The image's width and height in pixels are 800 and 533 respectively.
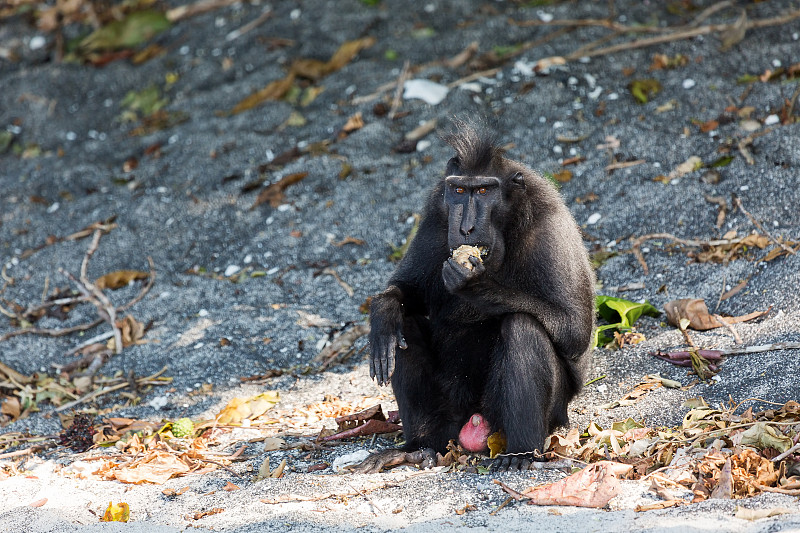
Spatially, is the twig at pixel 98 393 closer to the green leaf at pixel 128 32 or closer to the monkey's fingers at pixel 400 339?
the monkey's fingers at pixel 400 339

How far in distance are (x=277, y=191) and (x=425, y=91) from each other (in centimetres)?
182

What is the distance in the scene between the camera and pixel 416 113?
28.3 feet

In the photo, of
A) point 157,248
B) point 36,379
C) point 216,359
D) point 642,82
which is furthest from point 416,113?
→ point 36,379

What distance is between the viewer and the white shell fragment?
8.70 m

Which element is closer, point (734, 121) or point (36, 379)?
point (36, 379)

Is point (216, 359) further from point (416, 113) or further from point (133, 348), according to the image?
point (416, 113)

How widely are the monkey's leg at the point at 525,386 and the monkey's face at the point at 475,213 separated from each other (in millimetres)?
391

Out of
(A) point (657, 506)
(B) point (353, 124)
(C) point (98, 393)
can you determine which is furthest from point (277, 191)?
(A) point (657, 506)

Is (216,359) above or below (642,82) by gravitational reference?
below

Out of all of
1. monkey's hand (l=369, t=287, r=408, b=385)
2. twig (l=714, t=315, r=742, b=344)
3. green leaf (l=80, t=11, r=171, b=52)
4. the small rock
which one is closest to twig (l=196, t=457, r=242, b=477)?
monkey's hand (l=369, t=287, r=408, b=385)

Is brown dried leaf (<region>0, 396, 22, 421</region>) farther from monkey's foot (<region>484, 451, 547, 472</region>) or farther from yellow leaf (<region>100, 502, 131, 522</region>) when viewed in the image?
monkey's foot (<region>484, 451, 547, 472</region>)

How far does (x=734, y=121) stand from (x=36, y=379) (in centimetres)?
572

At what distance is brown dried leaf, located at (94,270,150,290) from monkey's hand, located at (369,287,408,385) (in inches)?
139

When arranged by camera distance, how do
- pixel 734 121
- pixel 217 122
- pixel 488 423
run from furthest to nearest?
pixel 217 122 < pixel 734 121 < pixel 488 423
